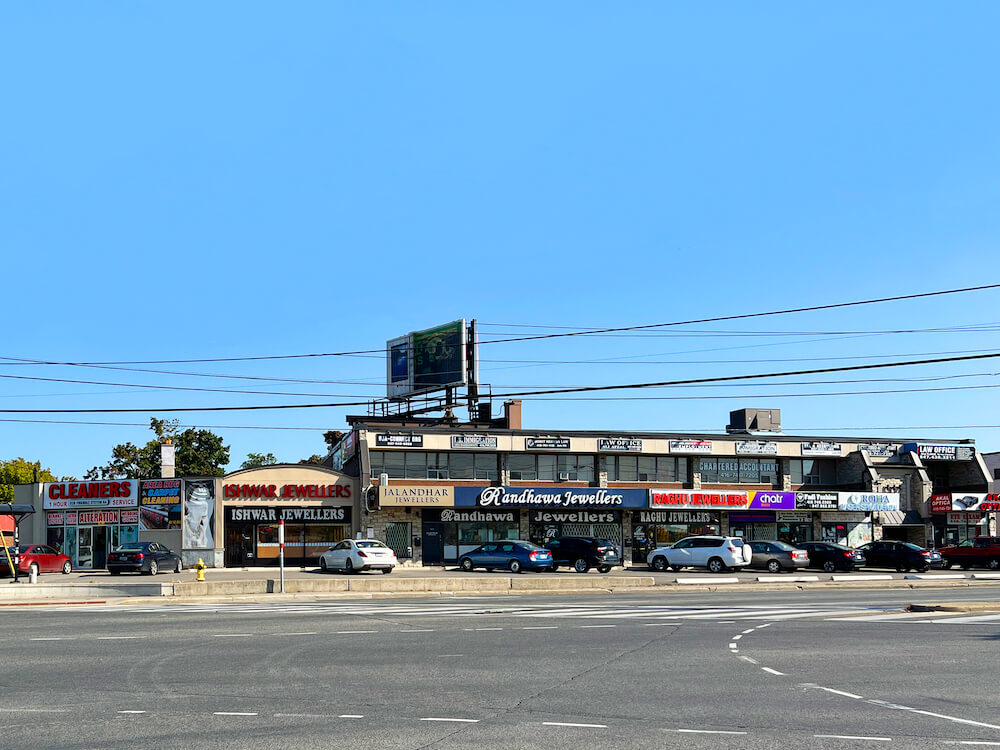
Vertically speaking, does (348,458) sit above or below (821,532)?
above

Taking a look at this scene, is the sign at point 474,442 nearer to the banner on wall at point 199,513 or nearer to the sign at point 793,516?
the banner on wall at point 199,513

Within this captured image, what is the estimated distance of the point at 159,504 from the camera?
52.7 m

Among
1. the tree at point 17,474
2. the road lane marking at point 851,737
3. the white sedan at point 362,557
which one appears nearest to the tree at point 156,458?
the tree at point 17,474

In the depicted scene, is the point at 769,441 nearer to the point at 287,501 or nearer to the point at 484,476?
the point at 484,476

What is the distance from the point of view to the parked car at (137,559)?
4350 centimetres

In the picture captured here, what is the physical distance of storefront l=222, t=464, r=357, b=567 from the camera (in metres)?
53.0

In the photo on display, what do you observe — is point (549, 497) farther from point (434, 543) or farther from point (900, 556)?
point (900, 556)

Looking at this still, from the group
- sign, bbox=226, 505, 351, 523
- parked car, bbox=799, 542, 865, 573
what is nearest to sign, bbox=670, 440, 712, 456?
parked car, bbox=799, 542, 865, 573

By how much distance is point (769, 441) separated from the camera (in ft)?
202

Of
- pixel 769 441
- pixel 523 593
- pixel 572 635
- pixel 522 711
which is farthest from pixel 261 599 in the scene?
pixel 769 441

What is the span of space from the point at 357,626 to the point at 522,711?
34.5 feet

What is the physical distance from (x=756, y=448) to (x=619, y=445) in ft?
28.4

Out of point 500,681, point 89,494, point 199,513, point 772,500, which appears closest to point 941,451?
point 772,500

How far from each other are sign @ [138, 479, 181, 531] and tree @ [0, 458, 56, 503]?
55.4 meters
